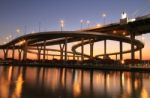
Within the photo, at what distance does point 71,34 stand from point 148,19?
27101 mm

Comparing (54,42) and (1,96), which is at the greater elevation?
(54,42)

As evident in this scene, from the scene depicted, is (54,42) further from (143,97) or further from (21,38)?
(143,97)

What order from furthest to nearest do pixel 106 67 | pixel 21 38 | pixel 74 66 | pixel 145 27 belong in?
1. pixel 21 38
2. pixel 145 27
3. pixel 74 66
4. pixel 106 67

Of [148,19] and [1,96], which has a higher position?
[148,19]

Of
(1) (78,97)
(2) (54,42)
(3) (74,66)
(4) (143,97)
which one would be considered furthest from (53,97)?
(2) (54,42)

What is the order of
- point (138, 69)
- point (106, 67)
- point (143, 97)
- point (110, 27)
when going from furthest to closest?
point (110, 27)
point (106, 67)
point (138, 69)
point (143, 97)

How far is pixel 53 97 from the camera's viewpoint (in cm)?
1396

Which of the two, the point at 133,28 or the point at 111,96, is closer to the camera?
the point at 111,96

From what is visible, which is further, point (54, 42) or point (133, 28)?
point (54, 42)

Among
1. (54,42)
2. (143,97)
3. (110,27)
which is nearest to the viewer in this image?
(143,97)

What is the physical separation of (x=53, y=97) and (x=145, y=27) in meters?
76.4

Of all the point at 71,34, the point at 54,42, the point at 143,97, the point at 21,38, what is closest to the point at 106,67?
the point at 71,34

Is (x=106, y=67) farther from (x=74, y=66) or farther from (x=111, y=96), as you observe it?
(x=111, y=96)

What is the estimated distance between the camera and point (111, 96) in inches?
599
